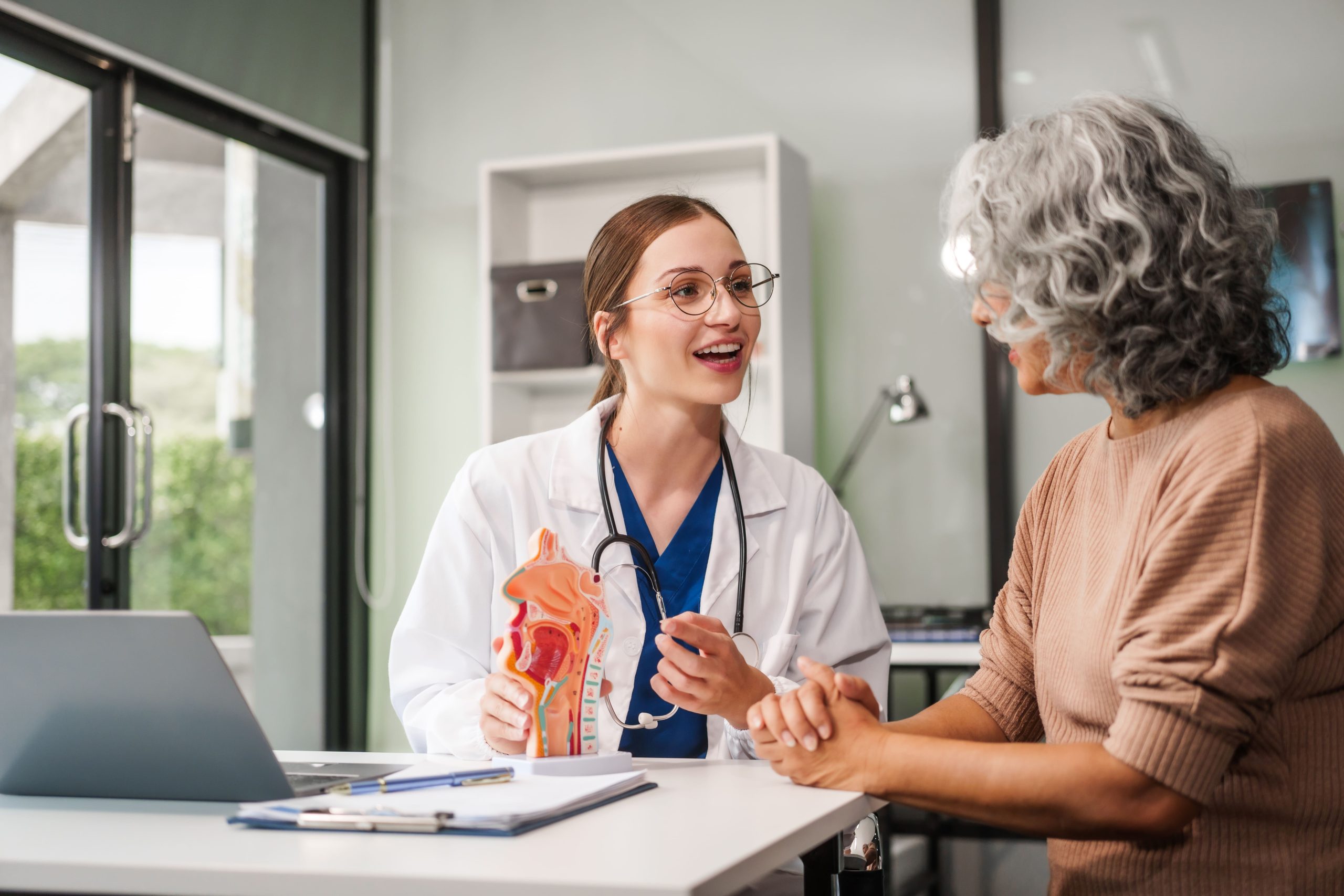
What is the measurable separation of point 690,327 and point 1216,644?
941mm

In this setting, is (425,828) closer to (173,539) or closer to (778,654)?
(778,654)

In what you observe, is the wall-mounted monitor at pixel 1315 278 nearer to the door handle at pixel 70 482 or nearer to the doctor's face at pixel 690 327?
the doctor's face at pixel 690 327

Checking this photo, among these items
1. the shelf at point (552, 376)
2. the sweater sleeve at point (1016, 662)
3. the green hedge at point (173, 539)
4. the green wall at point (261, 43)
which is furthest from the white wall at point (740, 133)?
the sweater sleeve at point (1016, 662)

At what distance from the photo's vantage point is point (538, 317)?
346 centimetres

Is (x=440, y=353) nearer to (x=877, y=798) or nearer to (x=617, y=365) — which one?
(x=617, y=365)

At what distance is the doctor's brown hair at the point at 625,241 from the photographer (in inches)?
72.6

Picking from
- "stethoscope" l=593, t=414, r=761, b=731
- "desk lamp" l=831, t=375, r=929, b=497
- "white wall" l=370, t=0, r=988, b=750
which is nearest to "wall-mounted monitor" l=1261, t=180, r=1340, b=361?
"white wall" l=370, t=0, r=988, b=750

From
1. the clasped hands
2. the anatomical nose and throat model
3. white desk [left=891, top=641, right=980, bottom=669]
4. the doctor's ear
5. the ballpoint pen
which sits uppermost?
the doctor's ear

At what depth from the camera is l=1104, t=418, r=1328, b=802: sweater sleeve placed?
100cm

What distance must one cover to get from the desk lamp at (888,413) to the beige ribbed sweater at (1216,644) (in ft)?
6.52

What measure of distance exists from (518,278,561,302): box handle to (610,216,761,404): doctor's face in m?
1.61

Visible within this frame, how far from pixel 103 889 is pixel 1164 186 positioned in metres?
1.06

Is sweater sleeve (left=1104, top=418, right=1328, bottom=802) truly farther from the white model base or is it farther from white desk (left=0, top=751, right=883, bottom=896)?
the white model base

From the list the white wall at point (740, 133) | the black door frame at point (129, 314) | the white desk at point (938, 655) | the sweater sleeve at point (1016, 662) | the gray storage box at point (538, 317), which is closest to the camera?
the sweater sleeve at point (1016, 662)
